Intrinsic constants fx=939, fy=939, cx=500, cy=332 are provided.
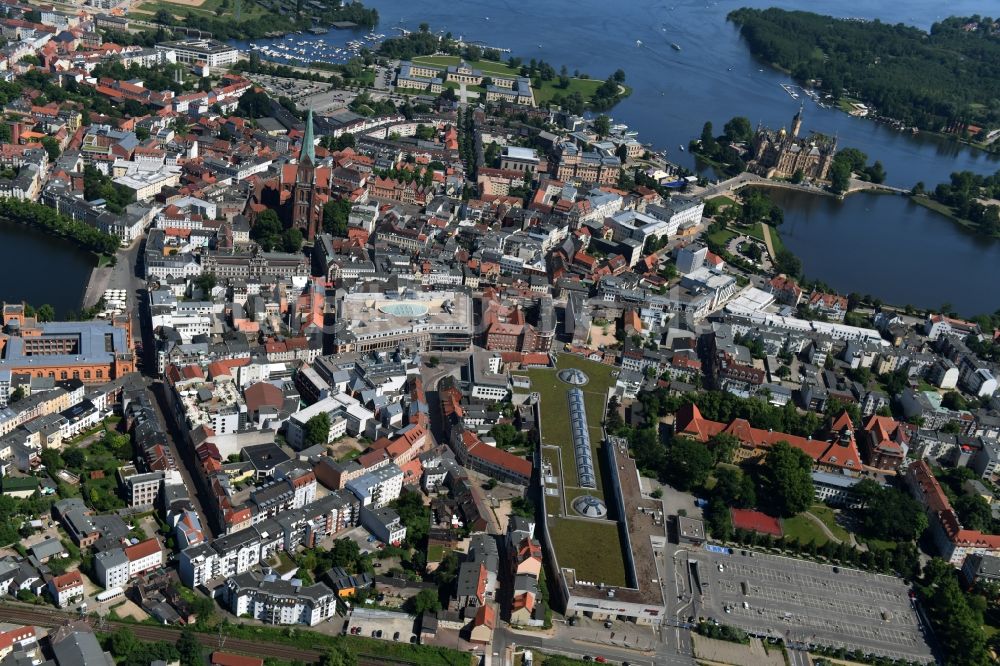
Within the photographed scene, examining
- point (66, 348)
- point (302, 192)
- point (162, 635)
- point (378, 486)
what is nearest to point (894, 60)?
point (302, 192)

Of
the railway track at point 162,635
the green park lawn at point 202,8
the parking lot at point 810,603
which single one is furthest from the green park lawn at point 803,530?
the green park lawn at point 202,8

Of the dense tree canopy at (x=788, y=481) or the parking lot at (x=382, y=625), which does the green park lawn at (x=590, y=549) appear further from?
the dense tree canopy at (x=788, y=481)

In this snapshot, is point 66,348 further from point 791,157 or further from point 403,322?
point 791,157

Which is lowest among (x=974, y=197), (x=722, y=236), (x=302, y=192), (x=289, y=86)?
(x=722, y=236)

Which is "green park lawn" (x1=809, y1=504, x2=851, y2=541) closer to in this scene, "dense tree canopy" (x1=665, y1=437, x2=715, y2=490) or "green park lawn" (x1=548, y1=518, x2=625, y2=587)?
"dense tree canopy" (x1=665, y1=437, x2=715, y2=490)

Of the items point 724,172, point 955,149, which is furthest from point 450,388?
point 955,149

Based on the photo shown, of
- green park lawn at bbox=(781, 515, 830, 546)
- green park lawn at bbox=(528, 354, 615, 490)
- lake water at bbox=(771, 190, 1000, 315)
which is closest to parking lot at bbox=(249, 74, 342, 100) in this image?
lake water at bbox=(771, 190, 1000, 315)
